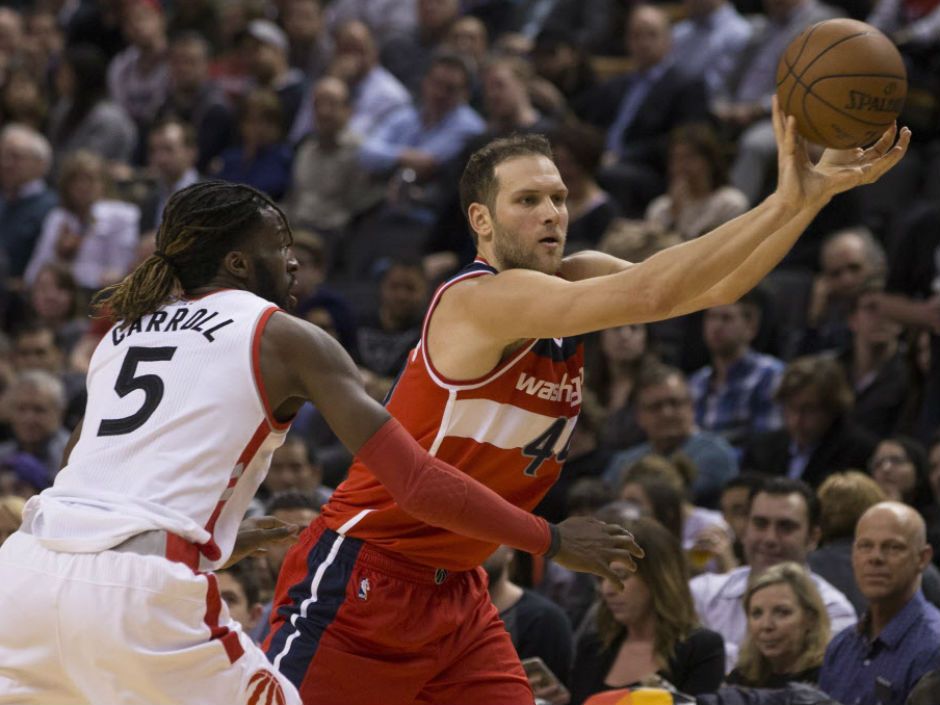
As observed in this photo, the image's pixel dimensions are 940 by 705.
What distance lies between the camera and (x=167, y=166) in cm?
1260

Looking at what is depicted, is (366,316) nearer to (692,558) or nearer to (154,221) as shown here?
(154,221)

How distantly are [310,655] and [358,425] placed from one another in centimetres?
92

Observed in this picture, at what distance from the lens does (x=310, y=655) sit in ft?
14.8

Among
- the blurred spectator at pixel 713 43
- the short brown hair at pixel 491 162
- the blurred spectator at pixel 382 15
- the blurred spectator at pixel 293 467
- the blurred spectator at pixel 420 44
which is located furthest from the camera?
the blurred spectator at pixel 382 15

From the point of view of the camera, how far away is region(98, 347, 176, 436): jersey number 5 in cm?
390

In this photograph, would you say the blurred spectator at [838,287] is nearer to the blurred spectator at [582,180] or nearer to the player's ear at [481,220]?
the blurred spectator at [582,180]

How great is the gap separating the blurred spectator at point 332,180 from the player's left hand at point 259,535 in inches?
298

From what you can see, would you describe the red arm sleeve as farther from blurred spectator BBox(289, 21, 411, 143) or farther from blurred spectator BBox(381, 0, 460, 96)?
blurred spectator BBox(381, 0, 460, 96)

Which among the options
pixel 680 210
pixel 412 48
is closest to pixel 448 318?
pixel 680 210

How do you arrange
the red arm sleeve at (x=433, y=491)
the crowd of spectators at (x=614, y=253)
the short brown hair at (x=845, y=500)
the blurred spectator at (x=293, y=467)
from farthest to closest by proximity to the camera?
the blurred spectator at (x=293, y=467) < the short brown hair at (x=845, y=500) < the crowd of spectators at (x=614, y=253) < the red arm sleeve at (x=433, y=491)

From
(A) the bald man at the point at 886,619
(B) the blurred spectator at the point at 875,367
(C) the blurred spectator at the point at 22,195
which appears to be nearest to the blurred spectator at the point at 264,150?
(C) the blurred spectator at the point at 22,195

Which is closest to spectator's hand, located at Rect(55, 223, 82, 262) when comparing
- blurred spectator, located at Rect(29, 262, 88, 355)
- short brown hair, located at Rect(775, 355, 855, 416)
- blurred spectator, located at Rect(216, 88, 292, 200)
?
blurred spectator, located at Rect(29, 262, 88, 355)

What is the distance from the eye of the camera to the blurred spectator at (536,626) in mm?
6770

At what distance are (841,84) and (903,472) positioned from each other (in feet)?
12.7
